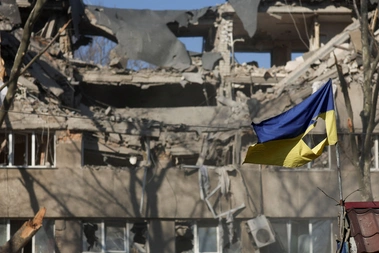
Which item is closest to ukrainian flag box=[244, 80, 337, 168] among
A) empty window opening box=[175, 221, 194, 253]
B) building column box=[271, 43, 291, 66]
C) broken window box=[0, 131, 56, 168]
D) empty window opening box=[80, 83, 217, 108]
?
empty window opening box=[175, 221, 194, 253]

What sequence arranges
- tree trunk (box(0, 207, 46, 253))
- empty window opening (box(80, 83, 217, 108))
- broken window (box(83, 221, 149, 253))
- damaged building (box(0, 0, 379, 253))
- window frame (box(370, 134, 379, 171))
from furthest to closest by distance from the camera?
empty window opening (box(80, 83, 217, 108)), window frame (box(370, 134, 379, 171)), broken window (box(83, 221, 149, 253)), damaged building (box(0, 0, 379, 253)), tree trunk (box(0, 207, 46, 253))

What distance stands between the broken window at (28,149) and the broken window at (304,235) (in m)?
6.09

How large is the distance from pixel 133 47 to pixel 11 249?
14.9m

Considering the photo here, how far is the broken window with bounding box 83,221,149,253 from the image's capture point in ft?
87.0

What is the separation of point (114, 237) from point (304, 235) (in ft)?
16.3

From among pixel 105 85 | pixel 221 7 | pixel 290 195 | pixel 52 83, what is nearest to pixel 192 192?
pixel 290 195

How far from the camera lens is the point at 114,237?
87.6 feet

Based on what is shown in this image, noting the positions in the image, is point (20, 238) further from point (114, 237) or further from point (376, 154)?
point (376, 154)

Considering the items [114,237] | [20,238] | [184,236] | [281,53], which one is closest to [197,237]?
[184,236]

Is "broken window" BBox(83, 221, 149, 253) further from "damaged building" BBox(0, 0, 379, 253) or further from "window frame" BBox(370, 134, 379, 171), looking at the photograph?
"window frame" BBox(370, 134, 379, 171)

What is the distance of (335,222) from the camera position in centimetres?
2698

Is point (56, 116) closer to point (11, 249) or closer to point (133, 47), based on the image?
point (11, 249)

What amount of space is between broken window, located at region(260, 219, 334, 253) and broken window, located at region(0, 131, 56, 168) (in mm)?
6086

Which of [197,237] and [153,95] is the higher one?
[153,95]
